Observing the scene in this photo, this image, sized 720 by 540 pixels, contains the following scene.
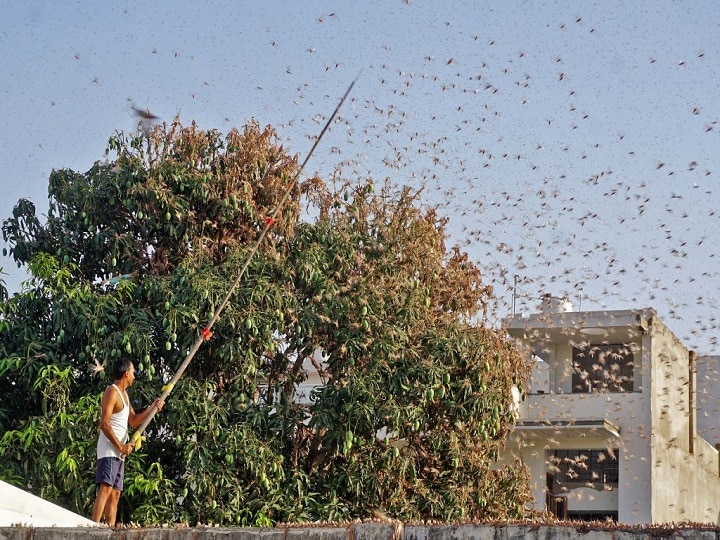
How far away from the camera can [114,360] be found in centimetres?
1347

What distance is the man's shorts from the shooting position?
864 cm

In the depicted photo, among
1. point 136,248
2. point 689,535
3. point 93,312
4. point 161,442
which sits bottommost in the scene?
point 689,535

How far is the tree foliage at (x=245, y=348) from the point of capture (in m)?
13.3

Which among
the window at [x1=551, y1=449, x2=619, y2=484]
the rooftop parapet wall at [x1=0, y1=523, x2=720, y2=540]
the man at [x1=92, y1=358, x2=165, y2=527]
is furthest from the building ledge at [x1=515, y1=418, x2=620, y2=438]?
the rooftop parapet wall at [x1=0, y1=523, x2=720, y2=540]

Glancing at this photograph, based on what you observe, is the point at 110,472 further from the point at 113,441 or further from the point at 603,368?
the point at 603,368

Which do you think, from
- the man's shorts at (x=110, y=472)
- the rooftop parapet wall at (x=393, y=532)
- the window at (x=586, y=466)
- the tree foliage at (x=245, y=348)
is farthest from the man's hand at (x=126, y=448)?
the window at (x=586, y=466)

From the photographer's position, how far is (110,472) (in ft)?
28.5

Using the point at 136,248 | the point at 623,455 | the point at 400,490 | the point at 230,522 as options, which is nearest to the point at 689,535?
the point at 230,522

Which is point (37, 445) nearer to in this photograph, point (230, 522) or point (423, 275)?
point (230, 522)

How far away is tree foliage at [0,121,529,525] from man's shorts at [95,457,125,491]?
412 centimetres

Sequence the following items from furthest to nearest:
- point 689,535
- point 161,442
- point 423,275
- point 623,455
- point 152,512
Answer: point 623,455
point 423,275
point 161,442
point 152,512
point 689,535

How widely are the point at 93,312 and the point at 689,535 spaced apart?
378 inches

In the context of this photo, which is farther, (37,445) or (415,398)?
(415,398)

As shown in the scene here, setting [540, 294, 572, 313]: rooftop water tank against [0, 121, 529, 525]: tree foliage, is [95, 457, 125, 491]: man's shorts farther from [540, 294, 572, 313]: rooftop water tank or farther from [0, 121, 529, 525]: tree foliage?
[540, 294, 572, 313]: rooftop water tank
